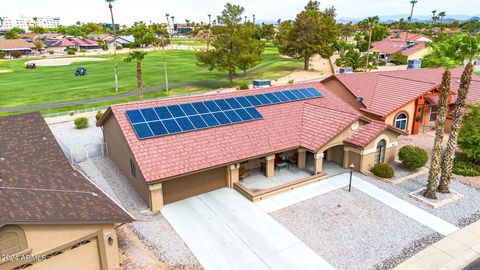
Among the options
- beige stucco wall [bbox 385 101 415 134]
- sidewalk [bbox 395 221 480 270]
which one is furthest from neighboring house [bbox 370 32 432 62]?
sidewalk [bbox 395 221 480 270]

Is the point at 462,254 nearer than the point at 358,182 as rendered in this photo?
Yes

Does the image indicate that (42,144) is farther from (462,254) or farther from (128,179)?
(462,254)

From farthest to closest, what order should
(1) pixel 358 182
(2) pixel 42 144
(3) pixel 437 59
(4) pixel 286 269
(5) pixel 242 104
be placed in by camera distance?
1. (5) pixel 242 104
2. (1) pixel 358 182
3. (2) pixel 42 144
4. (3) pixel 437 59
5. (4) pixel 286 269

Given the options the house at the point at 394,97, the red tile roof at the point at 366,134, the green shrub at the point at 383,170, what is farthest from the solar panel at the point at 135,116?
the house at the point at 394,97

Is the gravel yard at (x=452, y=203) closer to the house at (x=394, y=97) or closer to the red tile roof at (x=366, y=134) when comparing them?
the red tile roof at (x=366, y=134)

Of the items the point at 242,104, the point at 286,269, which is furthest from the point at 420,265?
the point at 242,104

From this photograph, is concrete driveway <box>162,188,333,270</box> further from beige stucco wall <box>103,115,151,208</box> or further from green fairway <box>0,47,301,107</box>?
green fairway <box>0,47,301,107</box>

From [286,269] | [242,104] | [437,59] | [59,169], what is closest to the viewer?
[286,269]
